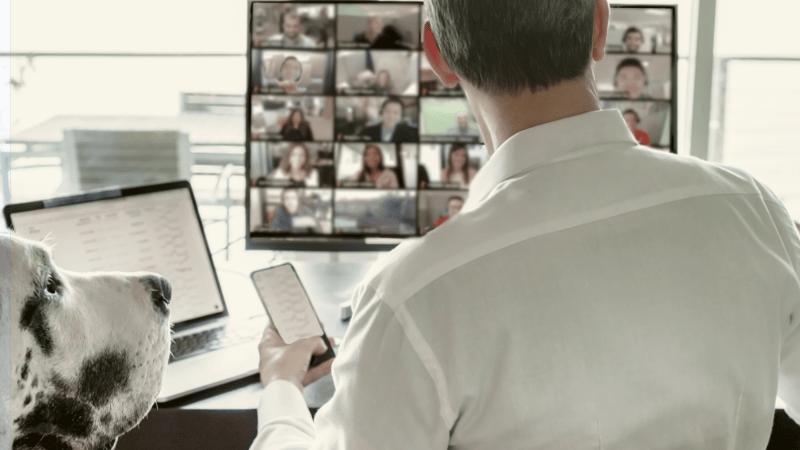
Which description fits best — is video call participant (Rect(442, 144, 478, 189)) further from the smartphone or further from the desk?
the smartphone

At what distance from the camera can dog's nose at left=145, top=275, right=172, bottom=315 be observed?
34.7 inches

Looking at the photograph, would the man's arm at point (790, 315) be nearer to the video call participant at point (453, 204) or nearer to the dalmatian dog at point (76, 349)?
the dalmatian dog at point (76, 349)

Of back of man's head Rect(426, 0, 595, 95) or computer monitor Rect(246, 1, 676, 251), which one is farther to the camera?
computer monitor Rect(246, 1, 676, 251)

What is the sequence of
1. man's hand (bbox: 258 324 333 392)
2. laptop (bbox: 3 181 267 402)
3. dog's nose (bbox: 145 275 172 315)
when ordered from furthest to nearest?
laptop (bbox: 3 181 267 402), man's hand (bbox: 258 324 333 392), dog's nose (bbox: 145 275 172 315)

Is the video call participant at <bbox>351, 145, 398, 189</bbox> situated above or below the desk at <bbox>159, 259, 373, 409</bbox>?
above

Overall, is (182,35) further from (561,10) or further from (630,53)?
(561,10)

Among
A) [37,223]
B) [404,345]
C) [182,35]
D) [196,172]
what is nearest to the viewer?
[404,345]

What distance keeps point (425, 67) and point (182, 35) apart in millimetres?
1511

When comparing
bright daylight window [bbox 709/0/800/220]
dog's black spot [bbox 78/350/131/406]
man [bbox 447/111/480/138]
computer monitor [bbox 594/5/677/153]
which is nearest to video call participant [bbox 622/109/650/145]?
computer monitor [bbox 594/5/677/153]

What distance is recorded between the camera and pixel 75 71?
2.71 m

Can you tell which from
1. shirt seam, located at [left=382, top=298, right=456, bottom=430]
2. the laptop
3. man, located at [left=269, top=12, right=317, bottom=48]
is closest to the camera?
shirt seam, located at [left=382, top=298, right=456, bottom=430]

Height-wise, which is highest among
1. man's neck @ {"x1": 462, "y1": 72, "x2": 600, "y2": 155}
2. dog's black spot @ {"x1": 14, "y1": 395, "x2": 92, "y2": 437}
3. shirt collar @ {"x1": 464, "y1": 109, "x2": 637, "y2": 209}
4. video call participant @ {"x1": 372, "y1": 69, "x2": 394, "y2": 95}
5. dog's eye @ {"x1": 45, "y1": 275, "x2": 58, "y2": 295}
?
video call participant @ {"x1": 372, "y1": 69, "x2": 394, "y2": 95}

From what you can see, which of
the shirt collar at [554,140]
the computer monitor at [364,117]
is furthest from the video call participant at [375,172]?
the shirt collar at [554,140]

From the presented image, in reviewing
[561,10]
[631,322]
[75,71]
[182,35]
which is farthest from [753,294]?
[75,71]
